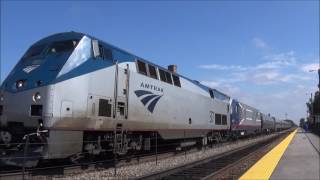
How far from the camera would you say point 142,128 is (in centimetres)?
1712

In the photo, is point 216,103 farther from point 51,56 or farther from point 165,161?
point 51,56

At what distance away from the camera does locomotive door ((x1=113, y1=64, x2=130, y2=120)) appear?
15.1m

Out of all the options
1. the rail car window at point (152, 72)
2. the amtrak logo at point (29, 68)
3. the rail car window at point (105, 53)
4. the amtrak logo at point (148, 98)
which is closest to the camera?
the amtrak logo at point (29, 68)

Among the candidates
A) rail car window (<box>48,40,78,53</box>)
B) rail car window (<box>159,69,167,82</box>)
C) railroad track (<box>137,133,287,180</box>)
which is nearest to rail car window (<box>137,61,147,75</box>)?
rail car window (<box>159,69,167,82</box>)

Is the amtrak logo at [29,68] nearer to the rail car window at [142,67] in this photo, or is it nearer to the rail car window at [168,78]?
the rail car window at [142,67]

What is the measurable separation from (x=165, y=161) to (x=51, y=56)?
7.44 metres

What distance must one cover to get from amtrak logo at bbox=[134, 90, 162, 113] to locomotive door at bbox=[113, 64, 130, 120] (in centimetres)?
87

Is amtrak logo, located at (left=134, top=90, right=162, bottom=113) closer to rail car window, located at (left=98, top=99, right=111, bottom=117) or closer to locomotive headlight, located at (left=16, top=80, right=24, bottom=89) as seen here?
rail car window, located at (left=98, top=99, right=111, bottom=117)

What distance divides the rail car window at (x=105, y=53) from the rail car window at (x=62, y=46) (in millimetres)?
1066

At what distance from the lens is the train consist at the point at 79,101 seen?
12461mm

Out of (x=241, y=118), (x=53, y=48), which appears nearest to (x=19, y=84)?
(x=53, y=48)

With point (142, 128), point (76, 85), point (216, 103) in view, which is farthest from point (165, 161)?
point (216, 103)

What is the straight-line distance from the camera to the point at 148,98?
17844 millimetres

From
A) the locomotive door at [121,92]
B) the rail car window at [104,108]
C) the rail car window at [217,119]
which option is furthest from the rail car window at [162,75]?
the rail car window at [217,119]
